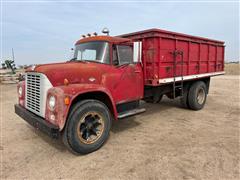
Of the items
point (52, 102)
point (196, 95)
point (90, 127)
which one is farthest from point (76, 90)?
point (196, 95)

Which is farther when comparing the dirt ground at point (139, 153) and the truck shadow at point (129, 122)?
the truck shadow at point (129, 122)

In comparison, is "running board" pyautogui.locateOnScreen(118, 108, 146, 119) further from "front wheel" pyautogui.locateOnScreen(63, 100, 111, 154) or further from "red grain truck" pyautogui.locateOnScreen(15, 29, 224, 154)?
"front wheel" pyautogui.locateOnScreen(63, 100, 111, 154)

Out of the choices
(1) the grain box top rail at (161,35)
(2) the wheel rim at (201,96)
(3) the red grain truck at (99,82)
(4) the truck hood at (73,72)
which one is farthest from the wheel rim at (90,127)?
(2) the wheel rim at (201,96)

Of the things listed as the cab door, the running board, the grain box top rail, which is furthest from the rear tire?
the running board

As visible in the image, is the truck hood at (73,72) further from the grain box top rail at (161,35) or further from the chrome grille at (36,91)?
the grain box top rail at (161,35)

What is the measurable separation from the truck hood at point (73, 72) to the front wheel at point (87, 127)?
0.52 metres

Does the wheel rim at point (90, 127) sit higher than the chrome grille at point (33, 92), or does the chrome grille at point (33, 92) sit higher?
the chrome grille at point (33, 92)

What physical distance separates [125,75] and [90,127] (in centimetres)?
155

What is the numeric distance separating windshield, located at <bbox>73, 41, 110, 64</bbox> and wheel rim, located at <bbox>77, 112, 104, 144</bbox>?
1.35 m

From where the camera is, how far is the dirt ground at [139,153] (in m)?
3.03

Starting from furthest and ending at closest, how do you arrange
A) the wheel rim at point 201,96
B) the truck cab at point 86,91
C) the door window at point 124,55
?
the wheel rim at point 201,96, the door window at point 124,55, the truck cab at point 86,91

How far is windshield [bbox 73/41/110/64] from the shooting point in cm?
434

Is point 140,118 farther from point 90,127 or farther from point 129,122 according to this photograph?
point 90,127

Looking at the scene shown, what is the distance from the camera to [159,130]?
4.96 meters
